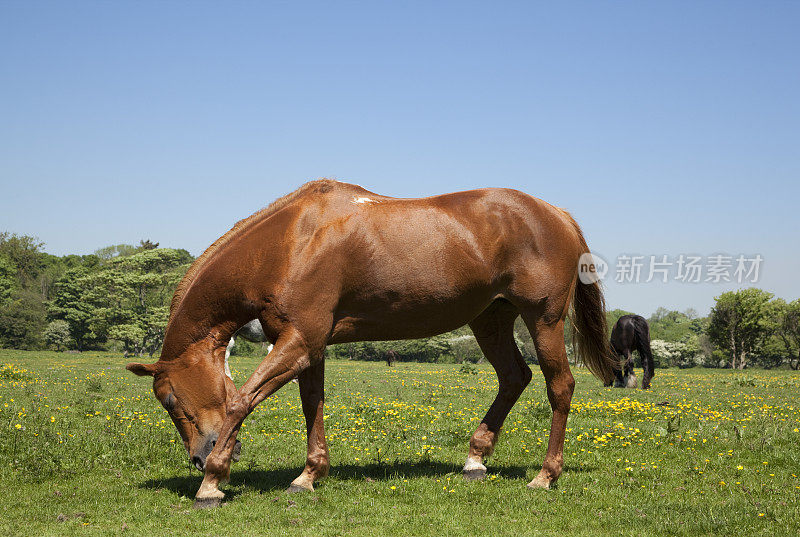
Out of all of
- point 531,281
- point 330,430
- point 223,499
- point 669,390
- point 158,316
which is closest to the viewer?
point 223,499

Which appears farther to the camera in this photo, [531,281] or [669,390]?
[669,390]

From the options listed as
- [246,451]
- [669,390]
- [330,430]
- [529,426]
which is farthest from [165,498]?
[669,390]

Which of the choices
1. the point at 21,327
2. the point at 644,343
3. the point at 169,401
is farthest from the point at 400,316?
the point at 21,327

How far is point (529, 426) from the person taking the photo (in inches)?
411

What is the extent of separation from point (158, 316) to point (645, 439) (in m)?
50.8

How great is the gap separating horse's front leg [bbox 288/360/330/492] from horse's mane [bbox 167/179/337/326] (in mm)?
1658

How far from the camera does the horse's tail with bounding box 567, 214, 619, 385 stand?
811 cm

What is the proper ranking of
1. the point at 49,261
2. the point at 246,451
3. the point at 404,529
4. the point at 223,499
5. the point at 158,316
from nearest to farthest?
the point at 404,529, the point at 223,499, the point at 246,451, the point at 158,316, the point at 49,261

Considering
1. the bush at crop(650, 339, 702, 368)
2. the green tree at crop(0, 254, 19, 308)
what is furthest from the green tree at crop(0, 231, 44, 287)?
the bush at crop(650, 339, 702, 368)

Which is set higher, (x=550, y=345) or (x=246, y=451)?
(x=550, y=345)

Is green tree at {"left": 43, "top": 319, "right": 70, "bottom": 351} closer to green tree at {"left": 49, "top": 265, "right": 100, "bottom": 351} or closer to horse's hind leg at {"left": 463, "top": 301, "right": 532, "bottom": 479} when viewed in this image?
green tree at {"left": 49, "top": 265, "right": 100, "bottom": 351}

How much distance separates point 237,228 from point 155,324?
50018mm

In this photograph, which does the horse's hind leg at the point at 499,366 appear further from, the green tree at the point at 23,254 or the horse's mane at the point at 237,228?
the green tree at the point at 23,254

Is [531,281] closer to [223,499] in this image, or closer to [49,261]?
[223,499]
